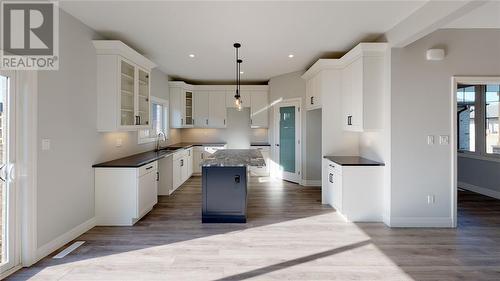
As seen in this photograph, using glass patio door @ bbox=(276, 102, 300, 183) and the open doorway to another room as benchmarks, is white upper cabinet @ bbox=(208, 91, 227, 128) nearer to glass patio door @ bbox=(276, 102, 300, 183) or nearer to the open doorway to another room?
glass patio door @ bbox=(276, 102, 300, 183)

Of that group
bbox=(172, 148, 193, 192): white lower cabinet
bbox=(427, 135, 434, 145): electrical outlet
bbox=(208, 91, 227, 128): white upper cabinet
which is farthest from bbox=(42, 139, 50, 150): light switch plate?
bbox=(208, 91, 227, 128): white upper cabinet

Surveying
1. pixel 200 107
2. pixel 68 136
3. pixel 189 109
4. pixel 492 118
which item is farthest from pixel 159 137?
pixel 492 118

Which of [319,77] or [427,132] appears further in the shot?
[319,77]

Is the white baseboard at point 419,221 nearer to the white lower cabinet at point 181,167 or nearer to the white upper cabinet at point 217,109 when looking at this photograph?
the white lower cabinet at point 181,167

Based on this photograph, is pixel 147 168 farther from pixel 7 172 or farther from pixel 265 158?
pixel 265 158

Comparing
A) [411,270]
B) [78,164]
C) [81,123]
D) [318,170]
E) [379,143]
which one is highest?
[81,123]

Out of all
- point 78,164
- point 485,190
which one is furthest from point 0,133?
point 485,190

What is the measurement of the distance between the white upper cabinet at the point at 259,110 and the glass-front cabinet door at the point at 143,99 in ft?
11.5

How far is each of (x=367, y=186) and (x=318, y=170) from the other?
7.86 feet

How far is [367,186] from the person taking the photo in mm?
4141

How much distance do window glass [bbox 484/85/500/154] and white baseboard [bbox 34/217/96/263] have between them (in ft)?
24.3

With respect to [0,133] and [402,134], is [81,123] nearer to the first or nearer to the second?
[0,133]

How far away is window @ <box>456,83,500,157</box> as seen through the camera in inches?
223

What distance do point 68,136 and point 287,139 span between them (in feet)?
15.8
